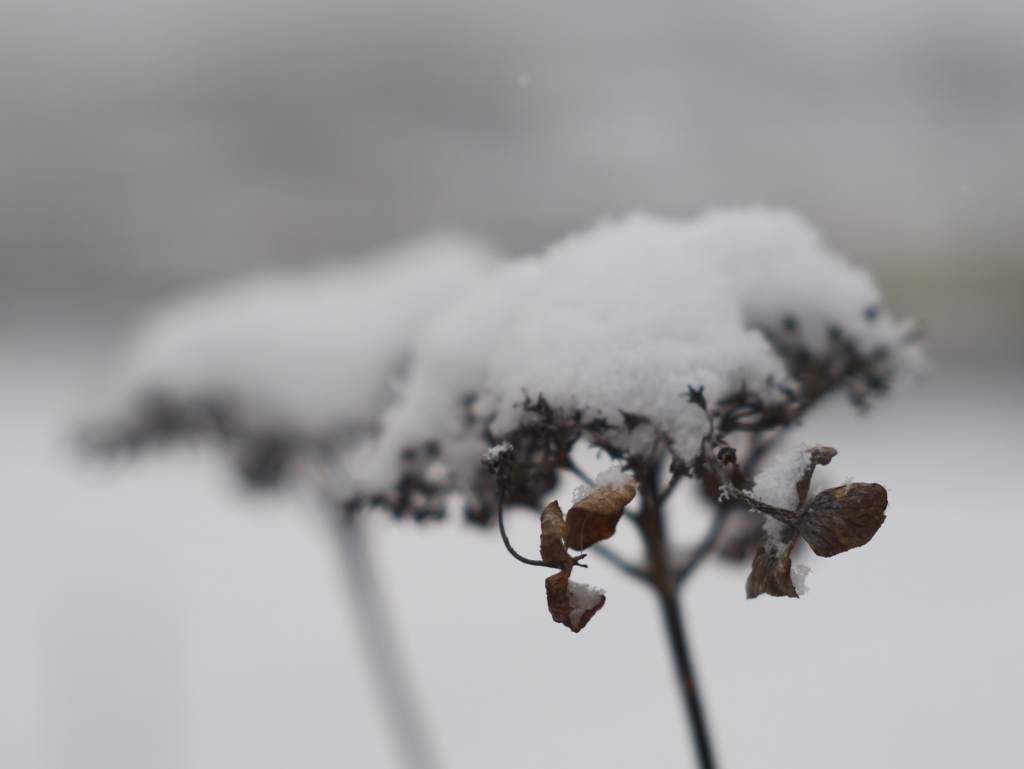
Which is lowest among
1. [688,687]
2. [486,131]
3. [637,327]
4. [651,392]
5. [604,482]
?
[688,687]

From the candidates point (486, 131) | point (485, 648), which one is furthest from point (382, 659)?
point (486, 131)

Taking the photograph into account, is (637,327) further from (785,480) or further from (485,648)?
(485,648)

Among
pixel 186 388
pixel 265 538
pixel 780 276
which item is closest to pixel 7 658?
pixel 265 538

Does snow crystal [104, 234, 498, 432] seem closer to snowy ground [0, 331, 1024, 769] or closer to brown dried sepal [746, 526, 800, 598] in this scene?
snowy ground [0, 331, 1024, 769]

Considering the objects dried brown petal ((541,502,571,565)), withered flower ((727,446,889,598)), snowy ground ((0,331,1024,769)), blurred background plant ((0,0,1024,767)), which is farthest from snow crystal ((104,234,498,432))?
withered flower ((727,446,889,598))

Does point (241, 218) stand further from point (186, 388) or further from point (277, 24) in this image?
point (186, 388)
